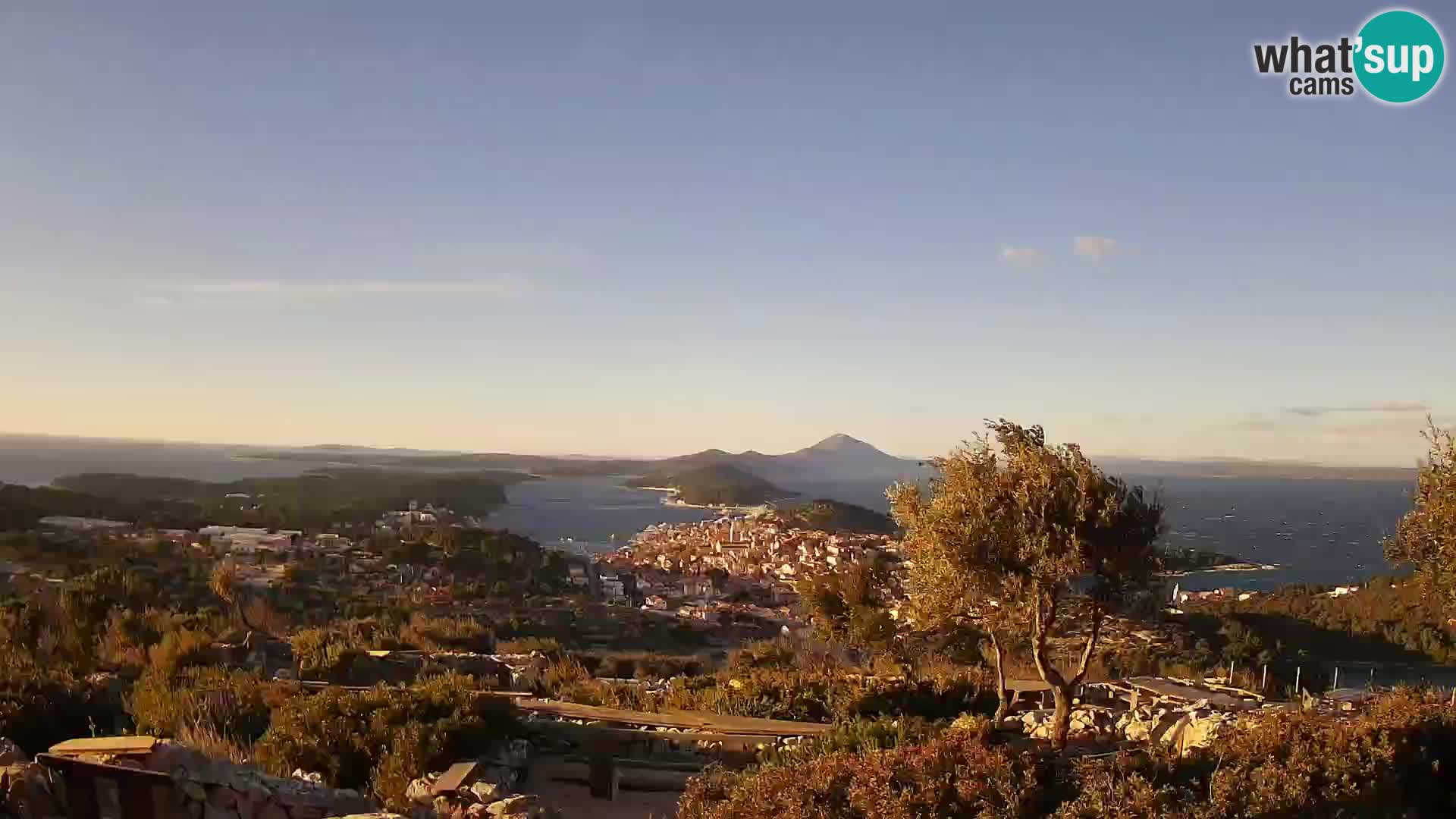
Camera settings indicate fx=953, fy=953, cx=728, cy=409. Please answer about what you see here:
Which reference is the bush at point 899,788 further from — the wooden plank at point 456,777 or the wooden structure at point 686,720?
the wooden structure at point 686,720

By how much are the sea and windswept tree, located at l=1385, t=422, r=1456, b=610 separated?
35 cm

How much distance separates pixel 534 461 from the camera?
127 m

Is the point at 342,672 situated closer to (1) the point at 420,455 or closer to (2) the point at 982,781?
(2) the point at 982,781

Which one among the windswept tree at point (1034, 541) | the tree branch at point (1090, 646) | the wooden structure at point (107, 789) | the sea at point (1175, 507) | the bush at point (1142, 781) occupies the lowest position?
the sea at point (1175, 507)

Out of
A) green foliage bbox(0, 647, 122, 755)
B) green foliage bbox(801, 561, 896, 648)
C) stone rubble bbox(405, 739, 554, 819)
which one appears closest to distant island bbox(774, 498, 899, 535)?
green foliage bbox(801, 561, 896, 648)

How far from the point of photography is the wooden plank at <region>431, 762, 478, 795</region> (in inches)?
305

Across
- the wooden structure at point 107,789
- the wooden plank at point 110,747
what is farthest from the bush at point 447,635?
the wooden structure at point 107,789

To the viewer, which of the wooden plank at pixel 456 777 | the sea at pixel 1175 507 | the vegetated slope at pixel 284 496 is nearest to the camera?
the wooden plank at pixel 456 777

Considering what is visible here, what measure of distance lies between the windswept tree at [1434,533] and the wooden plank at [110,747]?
473 inches

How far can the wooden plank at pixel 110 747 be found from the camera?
6.94 meters

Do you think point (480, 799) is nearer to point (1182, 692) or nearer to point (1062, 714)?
point (1062, 714)

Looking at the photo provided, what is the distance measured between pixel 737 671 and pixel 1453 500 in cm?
887

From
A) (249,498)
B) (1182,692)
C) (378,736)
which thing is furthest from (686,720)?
(249,498)

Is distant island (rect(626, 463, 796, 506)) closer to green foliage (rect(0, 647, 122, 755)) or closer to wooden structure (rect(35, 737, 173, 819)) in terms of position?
green foliage (rect(0, 647, 122, 755))
